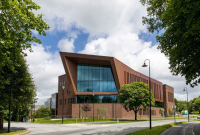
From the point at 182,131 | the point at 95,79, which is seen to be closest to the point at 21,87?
the point at 182,131

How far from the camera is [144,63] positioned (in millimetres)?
24000

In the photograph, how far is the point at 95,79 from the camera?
5606 cm

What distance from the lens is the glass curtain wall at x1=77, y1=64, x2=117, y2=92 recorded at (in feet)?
182

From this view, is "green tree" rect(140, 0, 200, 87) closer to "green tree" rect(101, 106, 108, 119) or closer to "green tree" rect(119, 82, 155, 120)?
"green tree" rect(119, 82, 155, 120)

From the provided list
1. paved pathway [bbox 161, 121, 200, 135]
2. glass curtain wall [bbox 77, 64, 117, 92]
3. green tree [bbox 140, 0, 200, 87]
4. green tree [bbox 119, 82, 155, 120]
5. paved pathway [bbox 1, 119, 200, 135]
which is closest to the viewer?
green tree [bbox 140, 0, 200, 87]

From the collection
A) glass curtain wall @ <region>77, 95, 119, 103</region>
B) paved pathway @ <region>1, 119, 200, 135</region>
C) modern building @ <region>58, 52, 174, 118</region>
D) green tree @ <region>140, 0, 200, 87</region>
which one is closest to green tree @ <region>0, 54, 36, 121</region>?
paved pathway @ <region>1, 119, 200, 135</region>

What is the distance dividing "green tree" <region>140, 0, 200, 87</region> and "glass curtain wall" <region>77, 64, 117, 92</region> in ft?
128

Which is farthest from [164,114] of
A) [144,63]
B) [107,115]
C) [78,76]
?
[144,63]

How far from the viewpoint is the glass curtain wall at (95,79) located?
55.6 m

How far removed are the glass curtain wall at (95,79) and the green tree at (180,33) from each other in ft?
128

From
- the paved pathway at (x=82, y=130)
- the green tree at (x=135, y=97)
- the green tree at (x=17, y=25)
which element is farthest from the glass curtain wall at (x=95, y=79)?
the green tree at (x=17, y=25)

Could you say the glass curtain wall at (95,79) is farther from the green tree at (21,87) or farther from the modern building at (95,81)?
the green tree at (21,87)

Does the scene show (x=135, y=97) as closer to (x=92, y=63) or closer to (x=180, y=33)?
(x=92, y=63)

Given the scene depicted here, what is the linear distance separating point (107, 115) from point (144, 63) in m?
33.1
